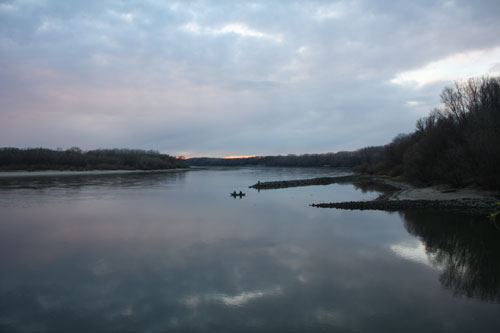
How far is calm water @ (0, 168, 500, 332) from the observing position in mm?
5859

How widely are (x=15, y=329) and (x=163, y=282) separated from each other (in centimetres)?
298

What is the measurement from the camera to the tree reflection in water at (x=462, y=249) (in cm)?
761

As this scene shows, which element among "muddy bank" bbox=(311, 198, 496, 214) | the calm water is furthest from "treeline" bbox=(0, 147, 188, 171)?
"muddy bank" bbox=(311, 198, 496, 214)

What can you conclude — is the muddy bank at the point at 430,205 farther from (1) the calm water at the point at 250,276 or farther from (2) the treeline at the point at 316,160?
(2) the treeline at the point at 316,160

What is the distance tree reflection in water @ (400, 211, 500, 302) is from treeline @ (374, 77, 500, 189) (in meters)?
8.20

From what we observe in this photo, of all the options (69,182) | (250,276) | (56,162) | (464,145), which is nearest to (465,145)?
(464,145)

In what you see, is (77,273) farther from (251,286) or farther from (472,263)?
(472,263)

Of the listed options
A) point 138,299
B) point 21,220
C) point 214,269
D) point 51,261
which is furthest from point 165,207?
point 138,299

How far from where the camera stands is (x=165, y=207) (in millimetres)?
21328

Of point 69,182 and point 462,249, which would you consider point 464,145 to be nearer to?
point 462,249

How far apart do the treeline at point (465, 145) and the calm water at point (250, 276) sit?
9.95 metres

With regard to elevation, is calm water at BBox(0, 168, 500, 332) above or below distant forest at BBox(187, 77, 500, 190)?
below

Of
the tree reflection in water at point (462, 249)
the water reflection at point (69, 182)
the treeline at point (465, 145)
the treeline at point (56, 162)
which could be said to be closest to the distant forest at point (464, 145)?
the treeline at point (465, 145)

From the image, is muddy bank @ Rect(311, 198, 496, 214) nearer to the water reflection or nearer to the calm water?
the calm water
